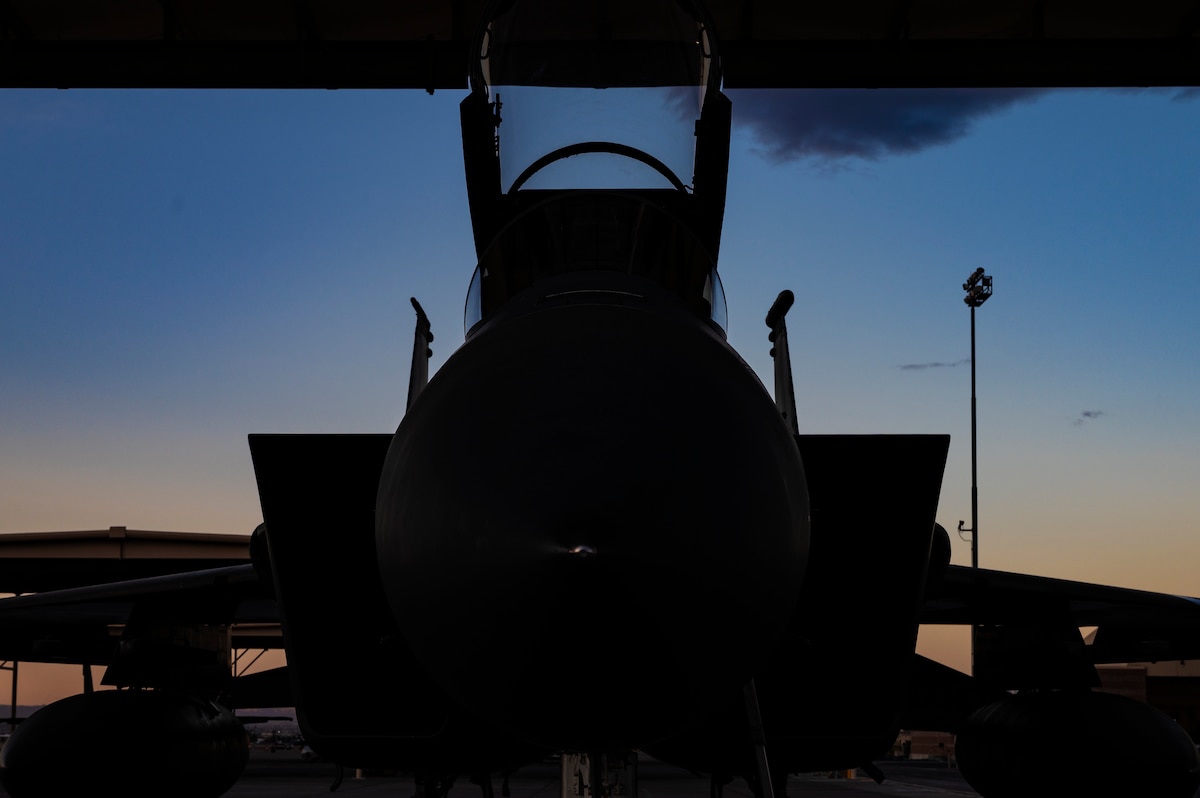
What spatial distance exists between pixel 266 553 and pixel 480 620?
98.3 inches

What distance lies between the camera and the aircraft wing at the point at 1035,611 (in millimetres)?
6367

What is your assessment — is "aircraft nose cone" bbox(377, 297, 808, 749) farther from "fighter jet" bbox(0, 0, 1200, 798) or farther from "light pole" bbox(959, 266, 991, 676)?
"light pole" bbox(959, 266, 991, 676)

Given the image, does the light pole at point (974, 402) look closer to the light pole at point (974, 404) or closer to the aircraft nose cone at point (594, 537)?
the light pole at point (974, 404)

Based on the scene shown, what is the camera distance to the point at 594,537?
6.78 ft

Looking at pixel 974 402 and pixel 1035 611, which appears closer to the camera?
pixel 1035 611

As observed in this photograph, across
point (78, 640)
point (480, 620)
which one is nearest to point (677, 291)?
point (480, 620)

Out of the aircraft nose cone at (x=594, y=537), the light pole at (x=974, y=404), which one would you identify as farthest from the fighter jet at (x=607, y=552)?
the light pole at (x=974, y=404)

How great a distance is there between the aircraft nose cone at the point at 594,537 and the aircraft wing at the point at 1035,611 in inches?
155

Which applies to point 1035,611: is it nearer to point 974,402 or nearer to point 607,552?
point 607,552

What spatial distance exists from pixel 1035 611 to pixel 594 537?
5.82 m

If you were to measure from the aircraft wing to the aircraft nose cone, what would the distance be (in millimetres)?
3948

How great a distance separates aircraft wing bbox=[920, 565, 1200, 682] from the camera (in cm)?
637
